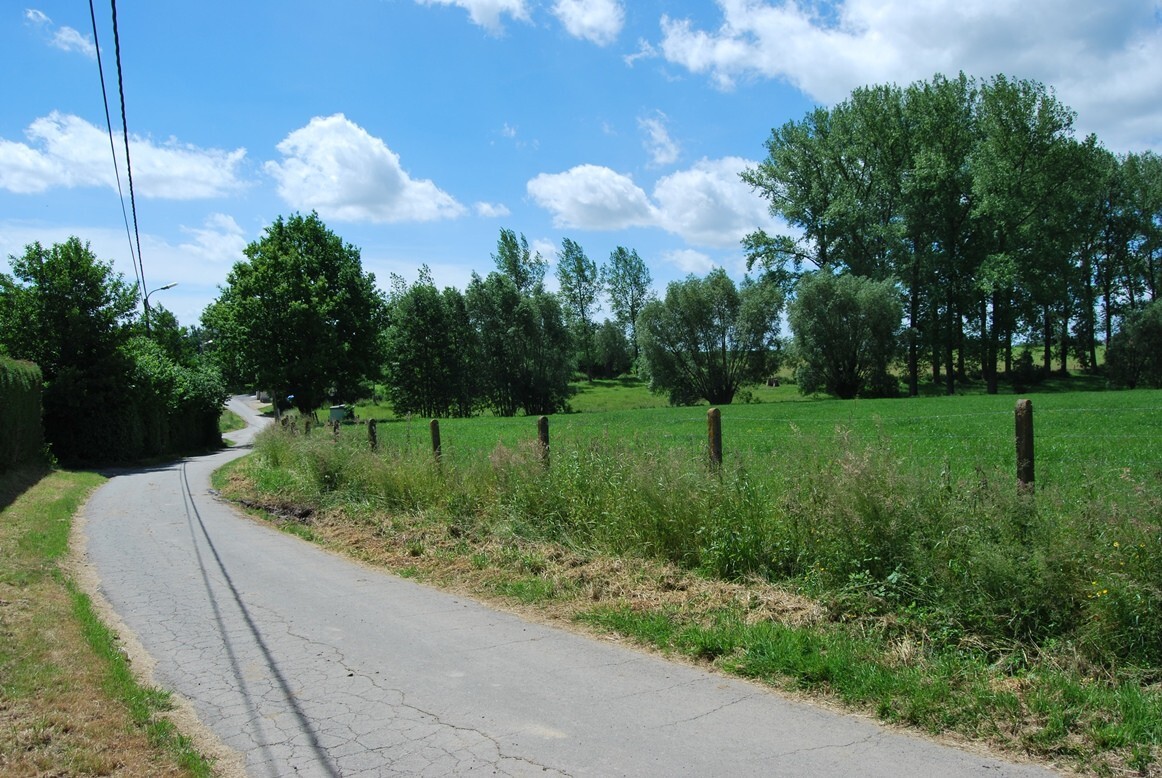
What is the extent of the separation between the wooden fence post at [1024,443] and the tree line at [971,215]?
4872 centimetres

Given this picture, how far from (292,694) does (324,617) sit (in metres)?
2.04

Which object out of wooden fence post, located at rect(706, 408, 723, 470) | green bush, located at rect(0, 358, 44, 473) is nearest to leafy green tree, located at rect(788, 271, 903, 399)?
green bush, located at rect(0, 358, 44, 473)

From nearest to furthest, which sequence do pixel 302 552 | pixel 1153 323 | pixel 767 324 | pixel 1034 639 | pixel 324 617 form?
pixel 1034 639 → pixel 324 617 → pixel 302 552 → pixel 1153 323 → pixel 767 324

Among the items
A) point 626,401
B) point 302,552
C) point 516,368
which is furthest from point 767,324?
point 302,552

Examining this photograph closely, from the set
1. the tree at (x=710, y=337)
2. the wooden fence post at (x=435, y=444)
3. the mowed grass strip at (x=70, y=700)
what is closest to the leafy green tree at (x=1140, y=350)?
the tree at (x=710, y=337)

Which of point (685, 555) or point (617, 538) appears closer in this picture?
point (685, 555)

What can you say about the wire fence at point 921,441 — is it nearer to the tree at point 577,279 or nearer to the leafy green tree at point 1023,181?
the leafy green tree at point 1023,181

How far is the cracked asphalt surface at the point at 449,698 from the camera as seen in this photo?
404 centimetres

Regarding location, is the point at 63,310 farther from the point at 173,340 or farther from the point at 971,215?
the point at 971,215

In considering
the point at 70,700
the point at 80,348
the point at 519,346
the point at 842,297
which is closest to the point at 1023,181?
the point at 842,297

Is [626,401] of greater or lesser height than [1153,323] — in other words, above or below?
below

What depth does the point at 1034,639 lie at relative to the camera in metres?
5.04

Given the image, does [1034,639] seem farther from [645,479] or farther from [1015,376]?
[1015,376]

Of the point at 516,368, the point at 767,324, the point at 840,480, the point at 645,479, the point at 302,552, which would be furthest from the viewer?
the point at 516,368
